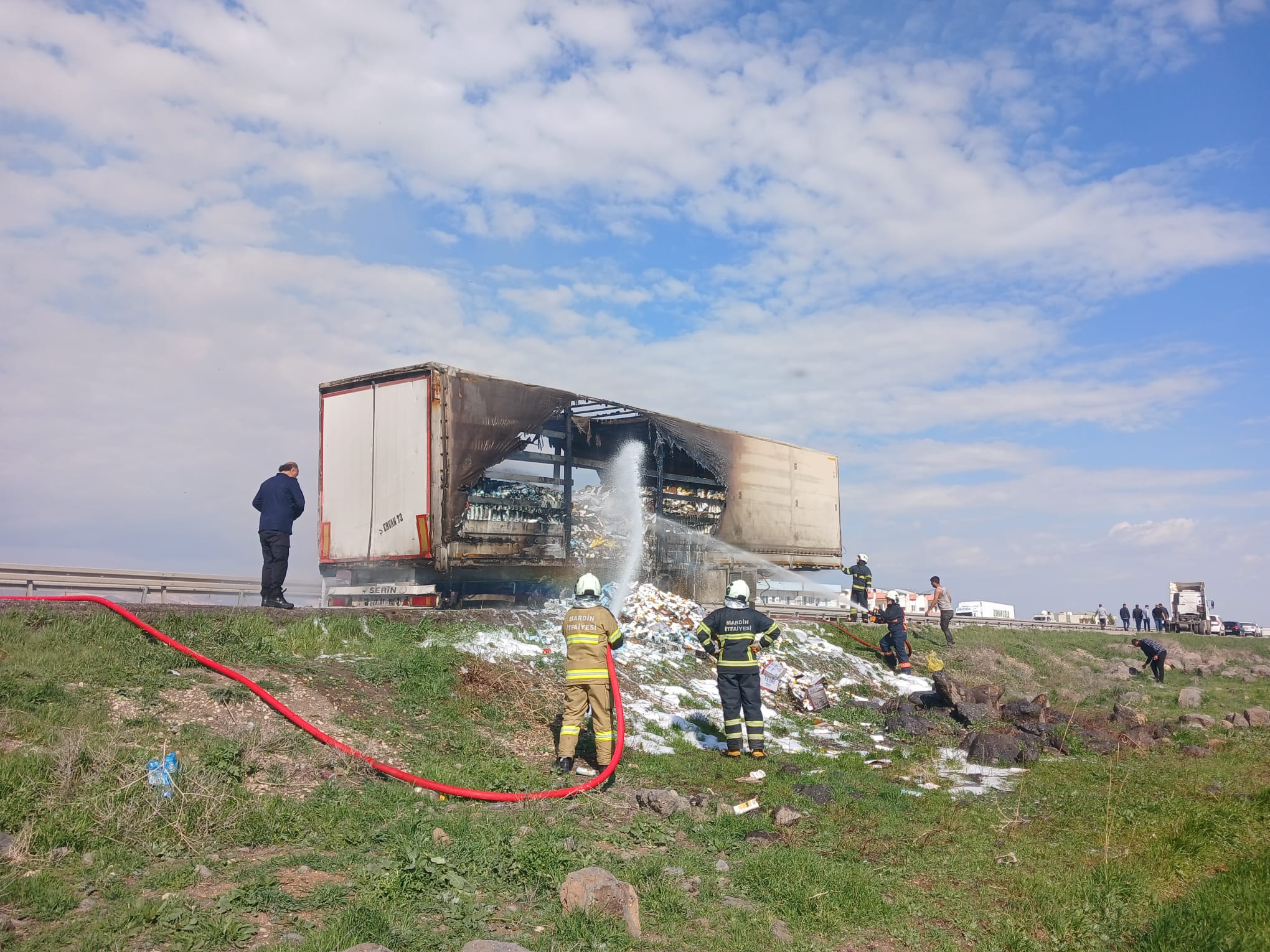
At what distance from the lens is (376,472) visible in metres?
12.5

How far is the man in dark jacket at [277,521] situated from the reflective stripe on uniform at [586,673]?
4537 millimetres

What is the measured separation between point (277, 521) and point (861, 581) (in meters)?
12.2

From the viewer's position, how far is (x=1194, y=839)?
649 cm

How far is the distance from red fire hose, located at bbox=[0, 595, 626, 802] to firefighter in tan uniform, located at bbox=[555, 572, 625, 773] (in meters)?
0.14

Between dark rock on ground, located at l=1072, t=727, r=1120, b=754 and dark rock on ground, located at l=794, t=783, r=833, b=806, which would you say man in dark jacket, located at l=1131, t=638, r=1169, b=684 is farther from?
dark rock on ground, located at l=794, t=783, r=833, b=806

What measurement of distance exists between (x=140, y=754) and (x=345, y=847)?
171 centimetres

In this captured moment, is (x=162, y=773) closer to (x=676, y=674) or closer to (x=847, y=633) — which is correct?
(x=676, y=674)

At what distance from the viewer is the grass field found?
4.57 m

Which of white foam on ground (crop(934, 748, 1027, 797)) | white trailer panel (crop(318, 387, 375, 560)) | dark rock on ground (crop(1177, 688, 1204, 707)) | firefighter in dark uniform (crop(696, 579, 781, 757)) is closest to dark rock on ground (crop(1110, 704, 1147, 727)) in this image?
white foam on ground (crop(934, 748, 1027, 797))

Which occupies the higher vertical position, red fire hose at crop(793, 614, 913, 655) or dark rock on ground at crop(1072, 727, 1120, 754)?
red fire hose at crop(793, 614, 913, 655)

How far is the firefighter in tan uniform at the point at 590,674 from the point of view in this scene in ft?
26.5

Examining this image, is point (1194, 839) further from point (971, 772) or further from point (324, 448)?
point (324, 448)

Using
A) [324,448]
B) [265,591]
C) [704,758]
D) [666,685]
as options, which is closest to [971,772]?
[704,758]

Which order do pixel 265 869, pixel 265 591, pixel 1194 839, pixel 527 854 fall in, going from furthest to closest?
pixel 265 591
pixel 1194 839
pixel 527 854
pixel 265 869
